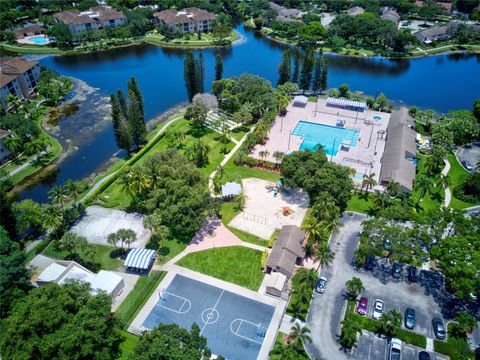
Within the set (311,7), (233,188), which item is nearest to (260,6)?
(311,7)

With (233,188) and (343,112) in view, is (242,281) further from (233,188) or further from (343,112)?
(343,112)

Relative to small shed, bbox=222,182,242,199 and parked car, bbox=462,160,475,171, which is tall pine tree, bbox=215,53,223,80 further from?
parked car, bbox=462,160,475,171

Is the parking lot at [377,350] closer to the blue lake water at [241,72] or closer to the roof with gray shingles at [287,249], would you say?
the roof with gray shingles at [287,249]

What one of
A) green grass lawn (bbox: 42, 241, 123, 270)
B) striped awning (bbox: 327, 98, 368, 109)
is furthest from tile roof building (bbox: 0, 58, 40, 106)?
striped awning (bbox: 327, 98, 368, 109)

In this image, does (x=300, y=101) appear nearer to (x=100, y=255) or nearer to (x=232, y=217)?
(x=232, y=217)

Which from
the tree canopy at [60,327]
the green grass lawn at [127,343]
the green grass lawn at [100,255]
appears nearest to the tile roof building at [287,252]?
the green grass lawn at [127,343]

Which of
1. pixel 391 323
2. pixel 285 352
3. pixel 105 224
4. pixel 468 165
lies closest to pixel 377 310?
pixel 391 323
